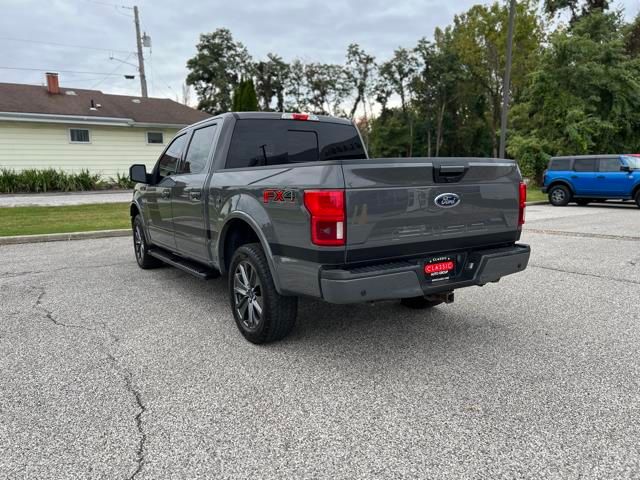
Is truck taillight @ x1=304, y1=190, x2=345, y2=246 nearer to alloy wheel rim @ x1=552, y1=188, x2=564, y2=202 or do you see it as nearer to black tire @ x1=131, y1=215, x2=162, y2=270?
black tire @ x1=131, y1=215, x2=162, y2=270

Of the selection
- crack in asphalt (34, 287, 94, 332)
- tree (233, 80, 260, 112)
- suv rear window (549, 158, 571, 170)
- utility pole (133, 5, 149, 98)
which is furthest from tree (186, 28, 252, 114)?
crack in asphalt (34, 287, 94, 332)

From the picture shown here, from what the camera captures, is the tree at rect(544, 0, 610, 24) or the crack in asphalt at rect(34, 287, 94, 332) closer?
the crack in asphalt at rect(34, 287, 94, 332)

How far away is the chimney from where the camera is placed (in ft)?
78.0

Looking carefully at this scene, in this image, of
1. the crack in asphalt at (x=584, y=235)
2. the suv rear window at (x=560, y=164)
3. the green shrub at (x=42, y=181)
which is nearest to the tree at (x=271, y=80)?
the green shrub at (x=42, y=181)

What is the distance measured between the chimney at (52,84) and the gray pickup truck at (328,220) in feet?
77.4

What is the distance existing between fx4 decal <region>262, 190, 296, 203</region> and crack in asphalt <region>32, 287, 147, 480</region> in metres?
1.59

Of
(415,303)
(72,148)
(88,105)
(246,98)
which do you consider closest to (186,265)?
(415,303)

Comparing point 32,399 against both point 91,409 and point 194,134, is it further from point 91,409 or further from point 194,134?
point 194,134

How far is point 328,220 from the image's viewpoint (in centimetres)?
295

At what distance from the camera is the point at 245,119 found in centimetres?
450

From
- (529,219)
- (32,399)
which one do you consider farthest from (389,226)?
(529,219)

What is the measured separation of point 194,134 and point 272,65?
4496cm

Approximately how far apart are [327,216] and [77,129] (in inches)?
910

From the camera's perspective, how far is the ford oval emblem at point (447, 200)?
330 cm
